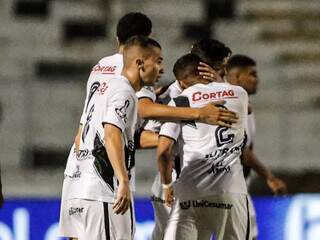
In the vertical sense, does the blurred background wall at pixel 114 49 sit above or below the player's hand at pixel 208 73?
above

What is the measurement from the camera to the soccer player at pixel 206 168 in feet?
21.6

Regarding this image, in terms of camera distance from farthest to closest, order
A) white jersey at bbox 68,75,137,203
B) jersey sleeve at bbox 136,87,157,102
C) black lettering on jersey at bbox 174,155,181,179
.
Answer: black lettering on jersey at bbox 174,155,181,179 < jersey sleeve at bbox 136,87,157,102 < white jersey at bbox 68,75,137,203

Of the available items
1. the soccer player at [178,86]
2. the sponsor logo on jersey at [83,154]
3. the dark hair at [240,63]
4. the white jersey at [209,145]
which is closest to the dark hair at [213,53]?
the soccer player at [178,86]

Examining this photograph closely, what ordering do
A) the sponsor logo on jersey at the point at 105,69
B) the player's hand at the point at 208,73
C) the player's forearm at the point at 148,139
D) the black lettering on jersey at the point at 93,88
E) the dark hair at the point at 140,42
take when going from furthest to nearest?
the player's forearm at the point at 148,139, the player's hand at the point at 208,73, the sponsor logo on jersey at the point at 105,69, the black lettering on jersey at the point at 93,88, the dark hair at the point at 140,42

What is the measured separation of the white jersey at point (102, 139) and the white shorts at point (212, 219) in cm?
70

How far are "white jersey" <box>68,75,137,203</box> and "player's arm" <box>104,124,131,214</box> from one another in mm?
49

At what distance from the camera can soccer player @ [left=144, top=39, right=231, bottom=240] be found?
6.64 meters

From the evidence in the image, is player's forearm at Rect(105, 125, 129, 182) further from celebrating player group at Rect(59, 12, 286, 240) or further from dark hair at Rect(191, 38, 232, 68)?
dark hair at Rect(191, 38, 232, 68)

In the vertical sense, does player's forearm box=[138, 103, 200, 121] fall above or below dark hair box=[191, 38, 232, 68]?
below

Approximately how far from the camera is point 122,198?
5.65 meters

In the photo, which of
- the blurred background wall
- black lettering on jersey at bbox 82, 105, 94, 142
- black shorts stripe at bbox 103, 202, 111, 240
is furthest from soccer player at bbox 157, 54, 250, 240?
the blurred background wall

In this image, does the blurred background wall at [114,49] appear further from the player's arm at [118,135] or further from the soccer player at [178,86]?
the player's arm at [118,135]

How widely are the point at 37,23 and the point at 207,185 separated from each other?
6.77 metres

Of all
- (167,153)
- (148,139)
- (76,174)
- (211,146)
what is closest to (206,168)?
(211,146)
